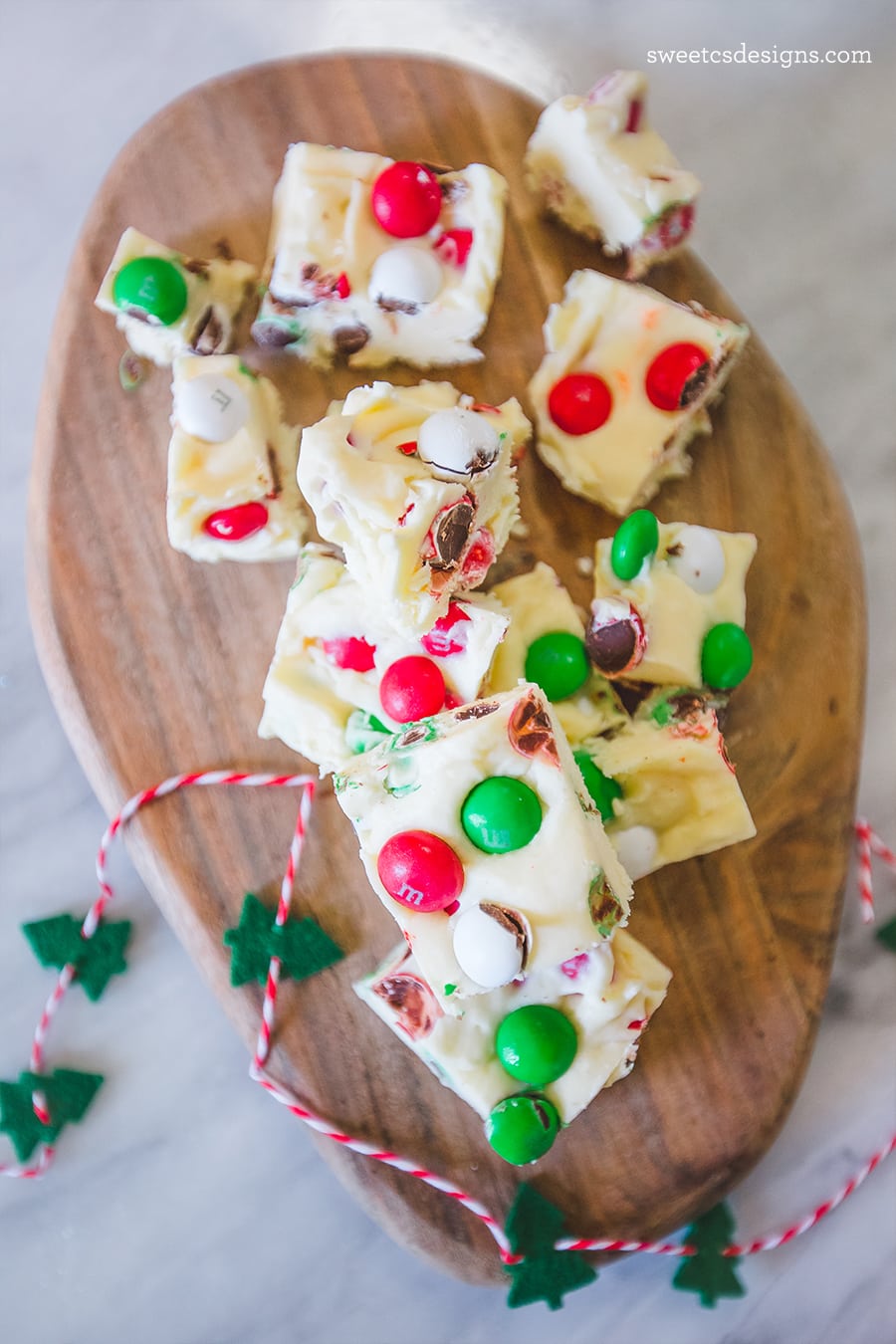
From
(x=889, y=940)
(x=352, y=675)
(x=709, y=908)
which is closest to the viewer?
(x=352, y=675)

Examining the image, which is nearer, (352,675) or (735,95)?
(352,675)

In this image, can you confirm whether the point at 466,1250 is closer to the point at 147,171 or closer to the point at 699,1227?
the point at 699,1227

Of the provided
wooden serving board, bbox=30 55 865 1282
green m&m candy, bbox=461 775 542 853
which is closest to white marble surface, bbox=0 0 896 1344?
wooden serving board, bbox=30 55 865 1282

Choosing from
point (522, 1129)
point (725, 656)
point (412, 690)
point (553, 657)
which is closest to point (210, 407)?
point (412, 690)

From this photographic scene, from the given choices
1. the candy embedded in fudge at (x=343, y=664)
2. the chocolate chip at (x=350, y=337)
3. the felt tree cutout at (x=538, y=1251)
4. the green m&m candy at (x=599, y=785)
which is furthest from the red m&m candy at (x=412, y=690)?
the felt tree cutout at (x=538, y=1251)

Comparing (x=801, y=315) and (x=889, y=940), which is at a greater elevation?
(x=801, y=315)

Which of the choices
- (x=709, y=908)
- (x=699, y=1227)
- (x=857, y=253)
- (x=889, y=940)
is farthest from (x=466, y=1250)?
(x=857, y=253)
